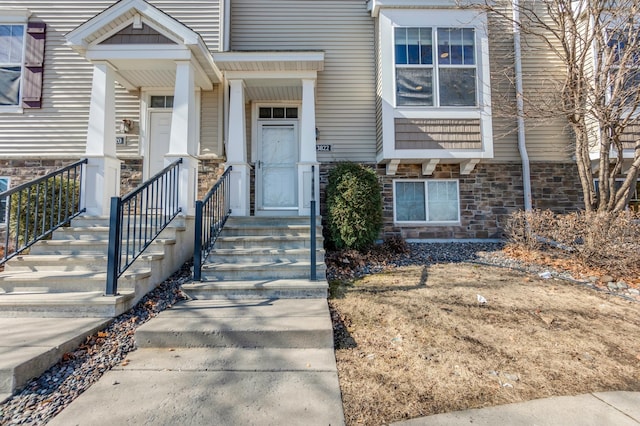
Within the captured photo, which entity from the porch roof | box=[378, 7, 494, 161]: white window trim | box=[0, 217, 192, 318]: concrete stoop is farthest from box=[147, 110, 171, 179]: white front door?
box=[378, 7, 494, 161]: white window trim

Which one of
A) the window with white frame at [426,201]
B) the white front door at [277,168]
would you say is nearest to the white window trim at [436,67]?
the window with white frame at [426,201]

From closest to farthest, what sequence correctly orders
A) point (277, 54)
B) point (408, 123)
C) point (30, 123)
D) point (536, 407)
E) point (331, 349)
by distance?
point (536, 407), point (331, 349), point (277, 54), point (408, 123), point (30, 123)

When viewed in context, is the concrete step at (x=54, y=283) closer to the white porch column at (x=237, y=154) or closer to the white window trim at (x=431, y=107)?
the white porch column at (x=237, y=154)

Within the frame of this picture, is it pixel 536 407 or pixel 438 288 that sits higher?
pixel 438 288

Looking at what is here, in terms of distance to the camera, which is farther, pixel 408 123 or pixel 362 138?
pixel 362 138

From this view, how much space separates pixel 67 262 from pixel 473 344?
4.62 metres

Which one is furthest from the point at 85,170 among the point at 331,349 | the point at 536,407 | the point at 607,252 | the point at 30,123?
the point at 607,252

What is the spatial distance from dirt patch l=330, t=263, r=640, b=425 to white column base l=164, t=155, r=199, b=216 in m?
2.63

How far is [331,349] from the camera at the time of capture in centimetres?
266

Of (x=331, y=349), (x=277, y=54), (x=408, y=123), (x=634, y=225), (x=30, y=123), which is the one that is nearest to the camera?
(x=331, y=349)

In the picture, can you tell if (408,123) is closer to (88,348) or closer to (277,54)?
(277,54)

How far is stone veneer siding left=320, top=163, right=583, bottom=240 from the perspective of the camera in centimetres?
655

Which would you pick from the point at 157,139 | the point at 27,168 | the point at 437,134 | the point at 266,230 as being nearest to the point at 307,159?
the point at 266,230

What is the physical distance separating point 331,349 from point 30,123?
7792 millimetres
